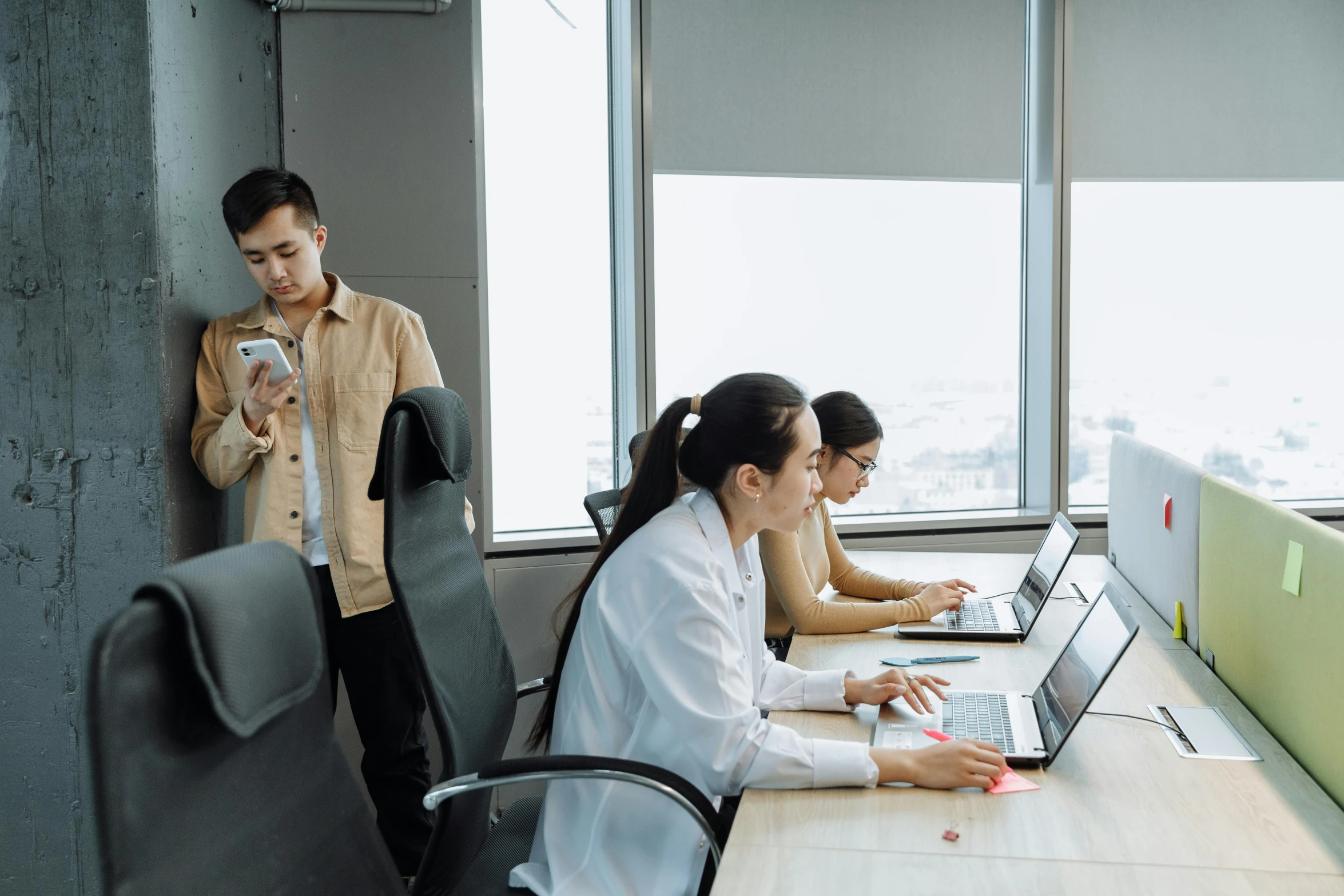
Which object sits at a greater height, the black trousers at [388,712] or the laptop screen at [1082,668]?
the laptop screen at [1082,668]

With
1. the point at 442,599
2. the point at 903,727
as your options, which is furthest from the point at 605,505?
the point at 903,727

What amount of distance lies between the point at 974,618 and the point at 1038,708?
0.66 meters

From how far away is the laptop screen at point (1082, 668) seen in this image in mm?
1404

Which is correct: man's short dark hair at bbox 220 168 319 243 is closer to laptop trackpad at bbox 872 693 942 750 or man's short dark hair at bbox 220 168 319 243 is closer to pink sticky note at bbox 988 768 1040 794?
laptop trackpad at bbox 872 693 942 750

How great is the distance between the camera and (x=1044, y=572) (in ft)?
7.73

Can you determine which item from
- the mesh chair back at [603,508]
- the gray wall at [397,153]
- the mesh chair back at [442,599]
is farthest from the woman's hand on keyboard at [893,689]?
the gray wall at [397,153]

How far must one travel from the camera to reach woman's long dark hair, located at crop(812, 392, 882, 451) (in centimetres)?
236

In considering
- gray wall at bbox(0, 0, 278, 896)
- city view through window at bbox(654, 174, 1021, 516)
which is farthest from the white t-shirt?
city view through window at bbox(654, 174, 1021, 516)

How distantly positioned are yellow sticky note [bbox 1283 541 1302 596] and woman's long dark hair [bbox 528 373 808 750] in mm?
788

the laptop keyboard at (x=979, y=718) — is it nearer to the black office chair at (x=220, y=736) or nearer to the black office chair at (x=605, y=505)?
the black office chair at (x=220, y=736)

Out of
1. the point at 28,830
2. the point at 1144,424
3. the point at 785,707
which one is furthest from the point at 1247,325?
the point at 28,830

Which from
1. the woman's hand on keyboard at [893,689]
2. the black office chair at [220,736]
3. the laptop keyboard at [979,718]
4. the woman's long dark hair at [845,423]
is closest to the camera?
the black office chair at [220,736]

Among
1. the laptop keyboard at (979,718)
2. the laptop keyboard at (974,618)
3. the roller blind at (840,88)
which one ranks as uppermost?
the roller blind at (840,88)

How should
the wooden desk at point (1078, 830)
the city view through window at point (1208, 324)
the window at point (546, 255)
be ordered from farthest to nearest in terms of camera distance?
the city view through window at point (1208, 324)
the window at point (546, 255)
the wooden desk at point (1078, 830)
